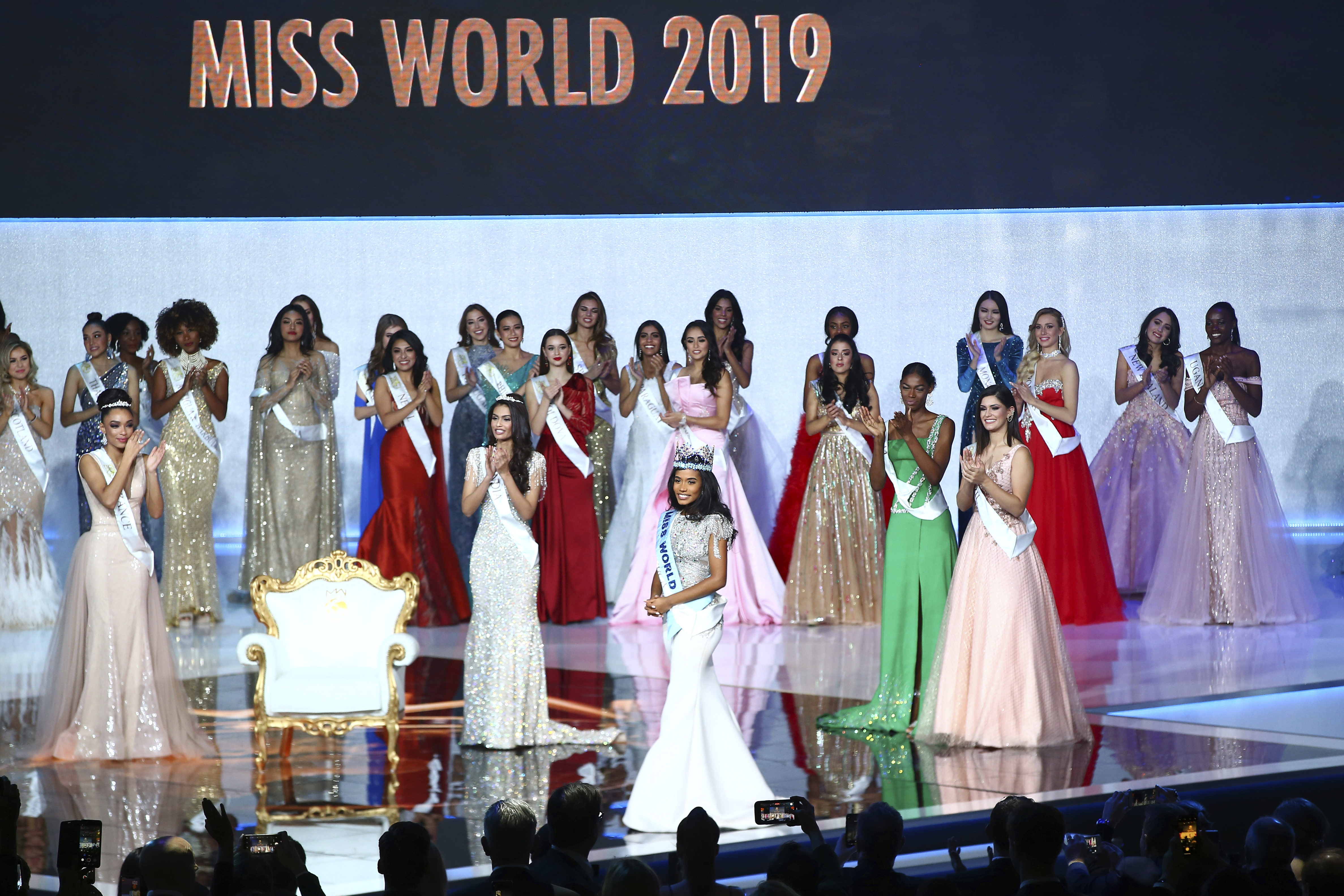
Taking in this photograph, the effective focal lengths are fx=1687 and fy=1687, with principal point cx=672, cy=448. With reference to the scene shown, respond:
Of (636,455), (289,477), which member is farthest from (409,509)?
(636,455)

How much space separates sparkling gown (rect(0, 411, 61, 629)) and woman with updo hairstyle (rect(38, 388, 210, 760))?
3651 millimetres

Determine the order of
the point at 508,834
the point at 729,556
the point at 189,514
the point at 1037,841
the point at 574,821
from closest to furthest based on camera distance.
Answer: the point at 1037,841, the point at 508,834, the point at 574,821, the point at 729,556, the point at 189,514

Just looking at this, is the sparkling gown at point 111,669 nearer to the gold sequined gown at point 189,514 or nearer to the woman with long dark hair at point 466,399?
the gold sequined gown at point 189,514

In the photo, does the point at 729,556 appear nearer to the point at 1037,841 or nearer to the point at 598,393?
the point at 598,393

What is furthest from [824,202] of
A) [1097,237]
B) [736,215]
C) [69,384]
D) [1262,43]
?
[69,384]

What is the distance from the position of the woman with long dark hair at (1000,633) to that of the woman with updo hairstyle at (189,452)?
492 centimetres

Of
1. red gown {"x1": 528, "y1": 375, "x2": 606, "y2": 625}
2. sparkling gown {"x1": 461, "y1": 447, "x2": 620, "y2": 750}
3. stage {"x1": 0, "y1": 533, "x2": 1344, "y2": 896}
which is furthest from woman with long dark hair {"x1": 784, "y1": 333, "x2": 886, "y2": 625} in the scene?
sparkling gown {"x1": 461, "y1": 447, "x2": 620, "y2": 750}

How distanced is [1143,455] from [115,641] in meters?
6.24

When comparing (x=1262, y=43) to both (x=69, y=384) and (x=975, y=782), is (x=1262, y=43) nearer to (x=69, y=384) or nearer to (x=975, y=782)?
(x=975, y=782)

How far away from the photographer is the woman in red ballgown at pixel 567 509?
941 centimetres

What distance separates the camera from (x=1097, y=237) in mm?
11438

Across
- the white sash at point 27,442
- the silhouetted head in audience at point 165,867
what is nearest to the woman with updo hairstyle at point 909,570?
the silhouetted head in audience at point 165,867

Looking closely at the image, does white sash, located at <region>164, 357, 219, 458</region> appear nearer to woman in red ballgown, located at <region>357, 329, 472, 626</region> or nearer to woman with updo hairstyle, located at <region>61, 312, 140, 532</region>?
woman with updo hairstyle, located at <region>61, 312, 140, 532</region>

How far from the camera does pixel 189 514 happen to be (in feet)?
31.6
